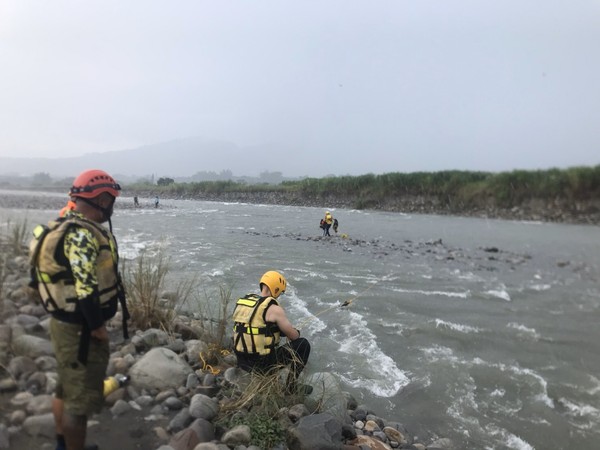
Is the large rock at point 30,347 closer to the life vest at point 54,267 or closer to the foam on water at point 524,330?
the life vest at point 54,267

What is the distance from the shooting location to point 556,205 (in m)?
27.0

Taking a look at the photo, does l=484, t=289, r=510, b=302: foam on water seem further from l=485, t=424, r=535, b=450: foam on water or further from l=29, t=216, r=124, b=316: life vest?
l=29, t=216, r=124, b=316: life vest

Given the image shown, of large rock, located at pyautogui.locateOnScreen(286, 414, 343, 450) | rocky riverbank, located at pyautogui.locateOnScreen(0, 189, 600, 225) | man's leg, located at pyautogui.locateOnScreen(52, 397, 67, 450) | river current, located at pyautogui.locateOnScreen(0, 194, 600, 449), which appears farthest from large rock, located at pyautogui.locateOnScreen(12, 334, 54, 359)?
rocky riverbank, located at pyautogui.locateOnScreen(0, 189, 600, 225)

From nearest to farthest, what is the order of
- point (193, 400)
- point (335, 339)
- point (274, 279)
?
point (193, 400) < point (274, 279) < point (335, 339)

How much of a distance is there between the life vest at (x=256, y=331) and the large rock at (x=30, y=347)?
6.43ft

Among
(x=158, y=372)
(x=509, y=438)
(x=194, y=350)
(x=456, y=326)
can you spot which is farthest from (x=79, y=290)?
(x=456, y=326)

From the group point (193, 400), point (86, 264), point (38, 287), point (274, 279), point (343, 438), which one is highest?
point (86, 264)

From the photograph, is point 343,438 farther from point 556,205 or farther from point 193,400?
point 556,205

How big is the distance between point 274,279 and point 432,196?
33.9 meters

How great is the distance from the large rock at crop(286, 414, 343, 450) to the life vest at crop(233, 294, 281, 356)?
1.04m

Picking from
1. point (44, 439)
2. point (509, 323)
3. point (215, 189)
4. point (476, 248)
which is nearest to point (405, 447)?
point (44, 439)

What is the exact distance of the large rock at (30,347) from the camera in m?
4.02

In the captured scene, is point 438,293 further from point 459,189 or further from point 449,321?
point 459,189

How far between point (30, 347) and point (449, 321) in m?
7.83
